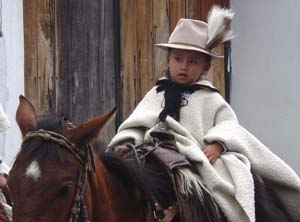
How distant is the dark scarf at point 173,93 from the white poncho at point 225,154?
3 cm

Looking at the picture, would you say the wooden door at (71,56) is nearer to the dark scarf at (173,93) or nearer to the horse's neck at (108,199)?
the dark scarf at (173,93)

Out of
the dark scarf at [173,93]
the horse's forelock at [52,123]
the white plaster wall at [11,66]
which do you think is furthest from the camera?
the white plaster wall at [11,66]

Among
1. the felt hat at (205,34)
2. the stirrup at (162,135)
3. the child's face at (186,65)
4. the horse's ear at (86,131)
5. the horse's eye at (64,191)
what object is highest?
the felt hat at (205,34)

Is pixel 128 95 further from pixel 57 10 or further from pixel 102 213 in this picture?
pixel 102 213

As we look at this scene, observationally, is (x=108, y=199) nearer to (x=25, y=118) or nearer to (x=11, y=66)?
(x=25, y=118)

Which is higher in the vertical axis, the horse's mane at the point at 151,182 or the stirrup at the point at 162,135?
the stirrup at the point at 162,135

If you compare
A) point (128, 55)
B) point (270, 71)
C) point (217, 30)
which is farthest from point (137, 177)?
point (270, 71)

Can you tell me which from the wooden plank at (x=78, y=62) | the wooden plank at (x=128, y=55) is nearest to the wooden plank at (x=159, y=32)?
the wooden plank at (x=128, y=55)

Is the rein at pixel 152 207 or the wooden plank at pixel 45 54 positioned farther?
the wooden plank at pixel 45 54

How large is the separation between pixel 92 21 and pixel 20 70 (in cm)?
86

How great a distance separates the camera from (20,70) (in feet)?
22.1

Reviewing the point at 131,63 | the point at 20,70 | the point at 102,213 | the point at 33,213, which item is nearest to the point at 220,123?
the point at 102,213

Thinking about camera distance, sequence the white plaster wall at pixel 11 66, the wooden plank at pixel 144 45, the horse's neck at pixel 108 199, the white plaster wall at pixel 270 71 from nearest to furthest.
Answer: the horse's neck at pixel 108 199 → the white plaster wall at pixel 11 66 → the wooden plank at pixel 144 45 → the white plaster wall at pixel 270 71

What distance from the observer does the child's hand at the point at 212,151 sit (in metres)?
4.20
